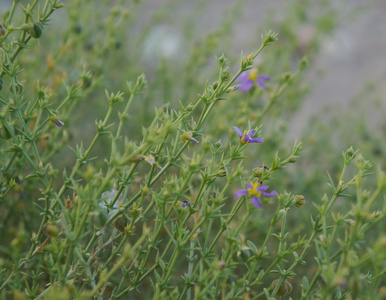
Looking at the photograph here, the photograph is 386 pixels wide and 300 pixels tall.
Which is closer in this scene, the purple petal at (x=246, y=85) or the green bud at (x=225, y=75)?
the green bud at (x=225, y=75)

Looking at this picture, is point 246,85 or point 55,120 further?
point 246,85

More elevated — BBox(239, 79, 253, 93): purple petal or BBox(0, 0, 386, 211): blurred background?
BBox(239, 79, 253, 93): purple petal

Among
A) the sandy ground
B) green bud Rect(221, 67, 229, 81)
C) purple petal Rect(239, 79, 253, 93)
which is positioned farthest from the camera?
the sandy ground

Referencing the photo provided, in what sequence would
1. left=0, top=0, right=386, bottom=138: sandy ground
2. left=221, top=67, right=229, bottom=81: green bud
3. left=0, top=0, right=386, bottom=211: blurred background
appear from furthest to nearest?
left=0, top=0, right=386, bottom=138: sandy ground
left=0, top=0, right=386, bottom=211: blurred background
left=221, top=67, right=229, bottom=81: green bud

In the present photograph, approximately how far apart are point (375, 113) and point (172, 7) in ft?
4.74

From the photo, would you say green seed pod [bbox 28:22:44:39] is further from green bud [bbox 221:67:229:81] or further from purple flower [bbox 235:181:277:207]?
purple flower [bbox 235:181:277:207]

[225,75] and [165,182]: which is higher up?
[225,75]

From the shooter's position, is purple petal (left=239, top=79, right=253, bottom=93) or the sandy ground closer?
purple petal (left=239, top=79, right=253, bottom=93)

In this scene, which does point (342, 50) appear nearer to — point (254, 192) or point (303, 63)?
point (303, 63)

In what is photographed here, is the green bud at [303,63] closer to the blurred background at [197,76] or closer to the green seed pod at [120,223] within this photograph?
the blurred background at [197,76]

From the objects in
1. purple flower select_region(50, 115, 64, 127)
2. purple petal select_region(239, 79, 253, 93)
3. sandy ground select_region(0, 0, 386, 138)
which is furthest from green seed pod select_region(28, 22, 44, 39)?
sandy ground select_region(0, 0, 386, 138)

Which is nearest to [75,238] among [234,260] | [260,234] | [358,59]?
[234,260]

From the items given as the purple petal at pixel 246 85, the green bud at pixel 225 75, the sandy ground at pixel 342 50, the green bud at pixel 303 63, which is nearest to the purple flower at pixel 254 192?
the green bud at pixel 225 75

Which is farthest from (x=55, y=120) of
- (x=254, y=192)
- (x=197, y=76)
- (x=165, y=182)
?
(x=197, y=76)
